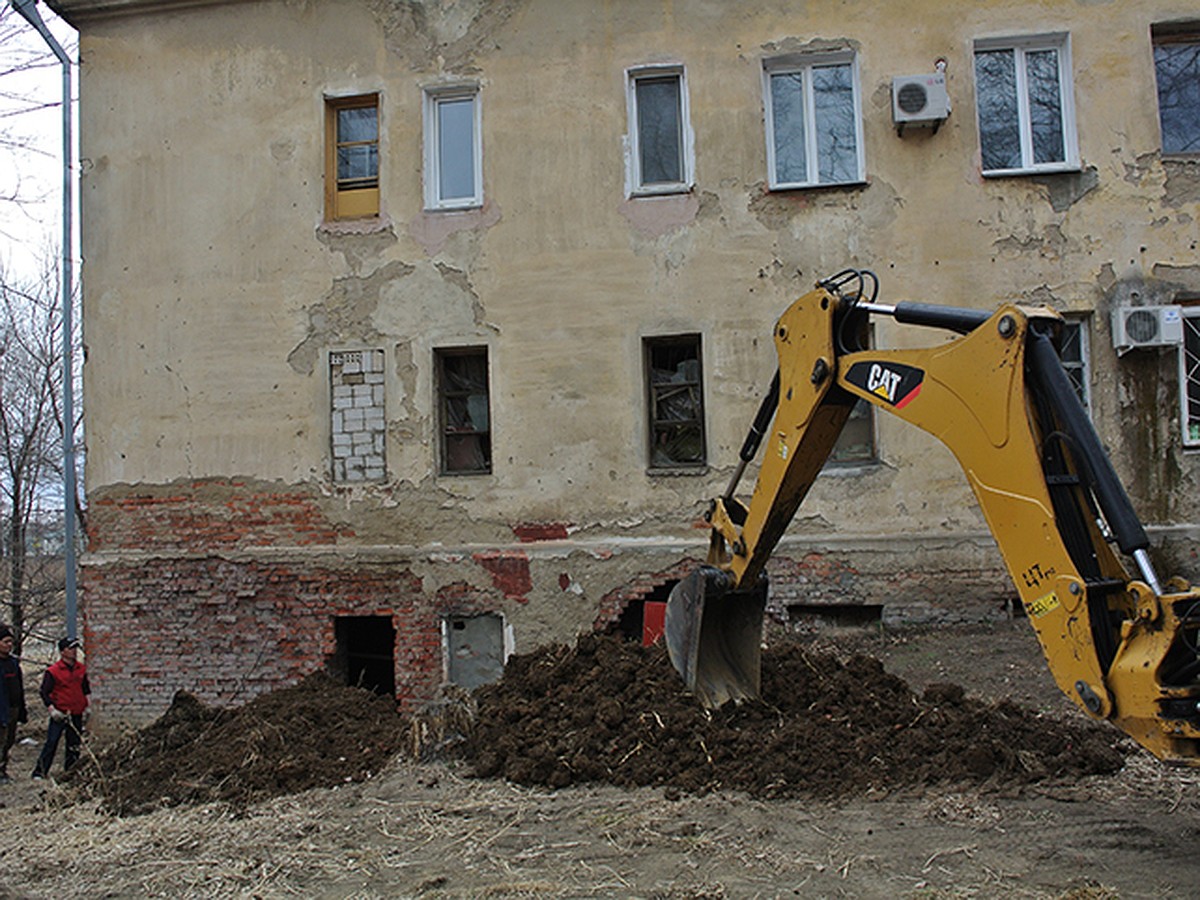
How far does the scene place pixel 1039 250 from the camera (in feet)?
32.9

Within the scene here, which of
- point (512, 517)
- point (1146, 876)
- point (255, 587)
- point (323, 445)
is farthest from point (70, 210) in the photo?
point (1146, 876)

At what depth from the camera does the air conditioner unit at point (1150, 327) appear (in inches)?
375

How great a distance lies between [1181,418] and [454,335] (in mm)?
7230

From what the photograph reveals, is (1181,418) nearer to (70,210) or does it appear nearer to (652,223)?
(652,223)

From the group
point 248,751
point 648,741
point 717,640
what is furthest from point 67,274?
point 648,741

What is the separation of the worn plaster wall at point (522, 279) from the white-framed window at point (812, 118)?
168 millimetres

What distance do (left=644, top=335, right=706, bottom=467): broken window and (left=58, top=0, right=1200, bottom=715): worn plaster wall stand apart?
218mm

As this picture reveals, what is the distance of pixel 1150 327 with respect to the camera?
31.4ft

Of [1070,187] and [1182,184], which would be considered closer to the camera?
[1182,184]

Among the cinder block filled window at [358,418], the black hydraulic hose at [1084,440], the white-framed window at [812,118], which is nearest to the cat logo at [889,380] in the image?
the black hydraulic hose at [1084,440]

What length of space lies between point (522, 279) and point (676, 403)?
2059 mm

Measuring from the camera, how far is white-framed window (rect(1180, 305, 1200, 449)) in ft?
32.2

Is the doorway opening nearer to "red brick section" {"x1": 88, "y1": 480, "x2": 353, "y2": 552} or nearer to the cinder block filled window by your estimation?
the cinder block filled window

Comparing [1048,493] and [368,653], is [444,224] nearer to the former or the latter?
[368,653]
